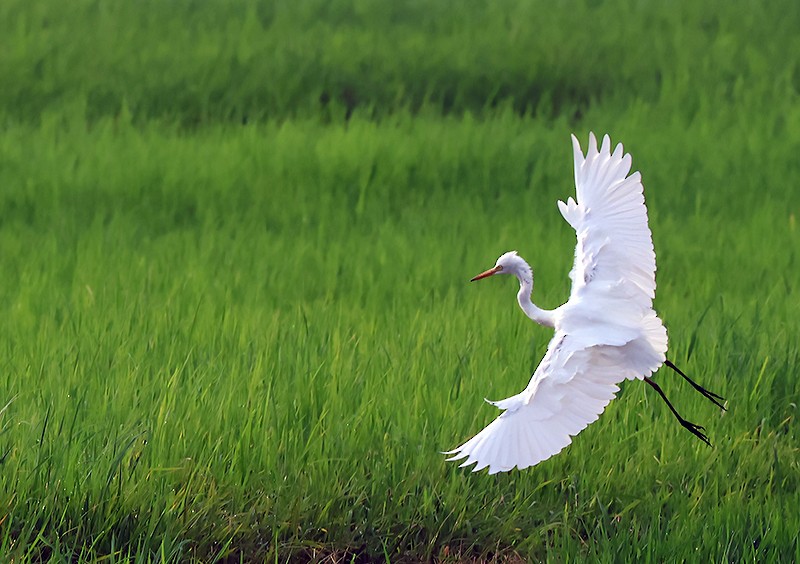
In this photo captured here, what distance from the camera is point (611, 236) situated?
3482 millimetres

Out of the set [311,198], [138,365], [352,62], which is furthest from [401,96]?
[138,365]

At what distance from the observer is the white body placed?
3008 mm

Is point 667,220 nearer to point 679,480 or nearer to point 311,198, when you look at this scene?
point 311,198

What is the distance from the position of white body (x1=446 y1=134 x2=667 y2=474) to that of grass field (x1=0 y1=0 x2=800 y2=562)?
0.43m

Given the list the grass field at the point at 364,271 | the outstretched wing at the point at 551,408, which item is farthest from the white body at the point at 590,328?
the grass field at the point at 364,271

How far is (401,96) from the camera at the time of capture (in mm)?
9000

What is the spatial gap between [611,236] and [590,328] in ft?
1.08

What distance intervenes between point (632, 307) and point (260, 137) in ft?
15.8

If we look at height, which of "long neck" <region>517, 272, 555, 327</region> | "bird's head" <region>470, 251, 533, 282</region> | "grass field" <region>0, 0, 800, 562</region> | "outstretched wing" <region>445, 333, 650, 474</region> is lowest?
"grass field" <region>0, 0, 800, 562</region>

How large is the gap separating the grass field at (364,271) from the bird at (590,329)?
43 centimetres

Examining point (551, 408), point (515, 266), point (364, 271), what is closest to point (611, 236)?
point (515, 266)

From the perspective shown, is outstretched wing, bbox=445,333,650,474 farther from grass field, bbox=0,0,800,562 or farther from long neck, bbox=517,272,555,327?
grass field, bbox=0,0,800,562

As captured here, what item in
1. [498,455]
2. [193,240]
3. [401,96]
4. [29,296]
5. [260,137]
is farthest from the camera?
[401,96]

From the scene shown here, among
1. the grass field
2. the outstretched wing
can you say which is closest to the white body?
the outstretched wing
